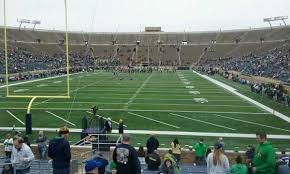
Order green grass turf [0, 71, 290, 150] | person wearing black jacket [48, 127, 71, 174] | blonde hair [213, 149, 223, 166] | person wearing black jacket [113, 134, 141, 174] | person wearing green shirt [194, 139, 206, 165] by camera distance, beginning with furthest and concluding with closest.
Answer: green grass turf [0, 71, 290, 150], person wearing green shirt [194, 139, 206, 165], person wearing black jacket [48, 127, 71, 174], blonde hair [213, 149, 223, 166], person wearing black jacket [113, 134, 141, 174]

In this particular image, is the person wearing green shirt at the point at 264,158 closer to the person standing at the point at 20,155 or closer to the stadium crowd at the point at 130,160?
the stadium crowd at the point at 130,160

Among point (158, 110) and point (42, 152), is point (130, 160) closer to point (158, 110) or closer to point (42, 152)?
point (42, 152)

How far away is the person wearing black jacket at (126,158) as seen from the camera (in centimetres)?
551

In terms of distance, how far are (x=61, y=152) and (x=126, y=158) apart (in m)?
1.65

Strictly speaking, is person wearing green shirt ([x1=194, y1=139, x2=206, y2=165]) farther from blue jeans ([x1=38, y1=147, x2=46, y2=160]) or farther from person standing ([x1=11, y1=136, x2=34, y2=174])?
person standing ([x1=11, y1=136, x2=34, y2=174])

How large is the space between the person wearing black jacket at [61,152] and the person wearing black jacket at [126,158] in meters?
1.45

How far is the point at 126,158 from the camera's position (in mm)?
5512

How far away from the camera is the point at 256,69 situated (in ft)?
172

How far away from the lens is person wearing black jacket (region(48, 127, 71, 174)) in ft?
22.2

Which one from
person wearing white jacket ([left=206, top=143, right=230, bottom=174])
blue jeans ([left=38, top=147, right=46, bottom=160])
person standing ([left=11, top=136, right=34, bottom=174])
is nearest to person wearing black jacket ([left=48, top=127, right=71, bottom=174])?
person standing ([left=11, top=136, right=34, bottom=174])

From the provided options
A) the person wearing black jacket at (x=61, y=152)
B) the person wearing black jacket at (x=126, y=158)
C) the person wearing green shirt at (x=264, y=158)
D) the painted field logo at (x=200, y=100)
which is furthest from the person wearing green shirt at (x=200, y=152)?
the painted field logo at (x=200, y=100)

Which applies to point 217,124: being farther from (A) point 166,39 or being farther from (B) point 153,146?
(A) point 166,39

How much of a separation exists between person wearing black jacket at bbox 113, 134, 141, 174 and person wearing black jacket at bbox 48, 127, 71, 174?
4.77 ft

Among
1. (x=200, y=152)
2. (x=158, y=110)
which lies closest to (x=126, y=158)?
(x=200, y=152)
